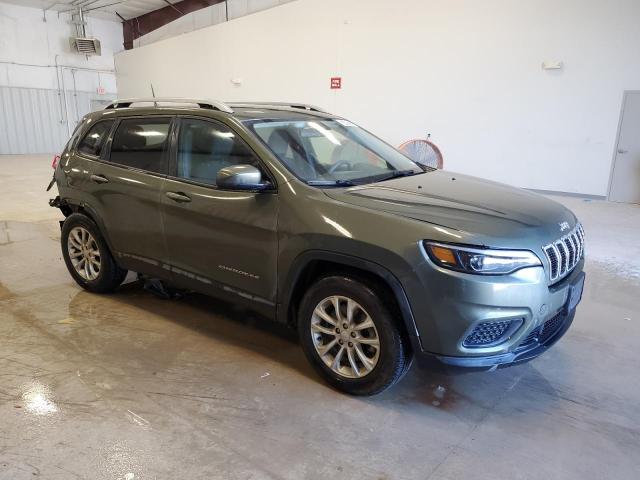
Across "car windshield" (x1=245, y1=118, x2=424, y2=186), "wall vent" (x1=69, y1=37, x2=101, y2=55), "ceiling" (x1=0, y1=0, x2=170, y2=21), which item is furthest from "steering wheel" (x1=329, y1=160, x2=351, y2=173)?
"wall vent" (x1=69, y1=37, x2=101, y2=55)

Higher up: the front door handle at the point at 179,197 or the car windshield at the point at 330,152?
the car windshield at the point at 330,152

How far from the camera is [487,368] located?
228cm

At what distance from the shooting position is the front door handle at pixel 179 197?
310 centimetres

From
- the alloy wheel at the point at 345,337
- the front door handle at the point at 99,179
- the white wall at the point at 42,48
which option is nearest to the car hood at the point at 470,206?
the alloy wheel at the point at 345,337

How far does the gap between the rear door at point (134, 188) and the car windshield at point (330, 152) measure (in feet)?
2.73

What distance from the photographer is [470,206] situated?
247 centimetres

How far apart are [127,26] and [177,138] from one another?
773 inches

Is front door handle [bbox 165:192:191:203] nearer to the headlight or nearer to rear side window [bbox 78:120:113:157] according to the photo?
rear side window [bbox 78:120:113:157]

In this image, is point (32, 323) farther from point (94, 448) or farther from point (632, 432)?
point (632, 432)

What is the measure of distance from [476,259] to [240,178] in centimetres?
130

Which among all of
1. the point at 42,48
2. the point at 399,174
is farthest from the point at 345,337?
the point at 42,48

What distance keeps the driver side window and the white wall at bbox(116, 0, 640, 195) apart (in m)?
7.43

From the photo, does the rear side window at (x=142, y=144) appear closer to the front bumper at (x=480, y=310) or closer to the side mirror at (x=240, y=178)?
the side mirror at (x=240, y=178)

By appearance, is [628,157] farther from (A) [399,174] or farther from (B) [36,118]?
(B) [36,118]
